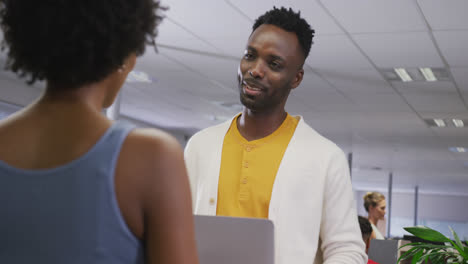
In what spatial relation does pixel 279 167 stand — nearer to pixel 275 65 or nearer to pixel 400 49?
pixel 275 65

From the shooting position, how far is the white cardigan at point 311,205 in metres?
1.15

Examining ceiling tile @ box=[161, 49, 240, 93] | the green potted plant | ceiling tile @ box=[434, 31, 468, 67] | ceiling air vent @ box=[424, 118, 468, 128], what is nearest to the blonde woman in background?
ceiling tile @ box=[434, 31, 468, 67]

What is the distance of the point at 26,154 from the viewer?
0.63 metres

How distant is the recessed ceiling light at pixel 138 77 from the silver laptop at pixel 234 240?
216 inches

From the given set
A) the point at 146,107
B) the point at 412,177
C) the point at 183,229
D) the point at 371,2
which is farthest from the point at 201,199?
the point at 412,177

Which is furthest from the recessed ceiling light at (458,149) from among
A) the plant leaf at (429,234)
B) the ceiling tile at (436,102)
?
the plant leaf at (429,234)

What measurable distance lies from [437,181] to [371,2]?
1515cm

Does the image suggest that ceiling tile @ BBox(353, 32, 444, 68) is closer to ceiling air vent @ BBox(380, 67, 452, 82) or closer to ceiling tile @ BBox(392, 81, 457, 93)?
ceiling air vent @ BBox(380, 67, 452, 82)

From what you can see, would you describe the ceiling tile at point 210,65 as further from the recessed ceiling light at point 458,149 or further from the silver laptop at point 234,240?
the recessed ceiling light at point 458,149

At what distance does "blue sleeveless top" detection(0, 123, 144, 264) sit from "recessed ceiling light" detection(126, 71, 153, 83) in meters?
5.79

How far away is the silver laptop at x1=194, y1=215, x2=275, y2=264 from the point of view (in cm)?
95

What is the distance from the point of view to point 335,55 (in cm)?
497

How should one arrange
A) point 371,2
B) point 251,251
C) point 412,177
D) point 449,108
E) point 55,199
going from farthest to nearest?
point 412,177 → point 449,108 → point 371,2 → point 251,251 → point 55,199

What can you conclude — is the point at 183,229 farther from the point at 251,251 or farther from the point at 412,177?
the point at 412,177
